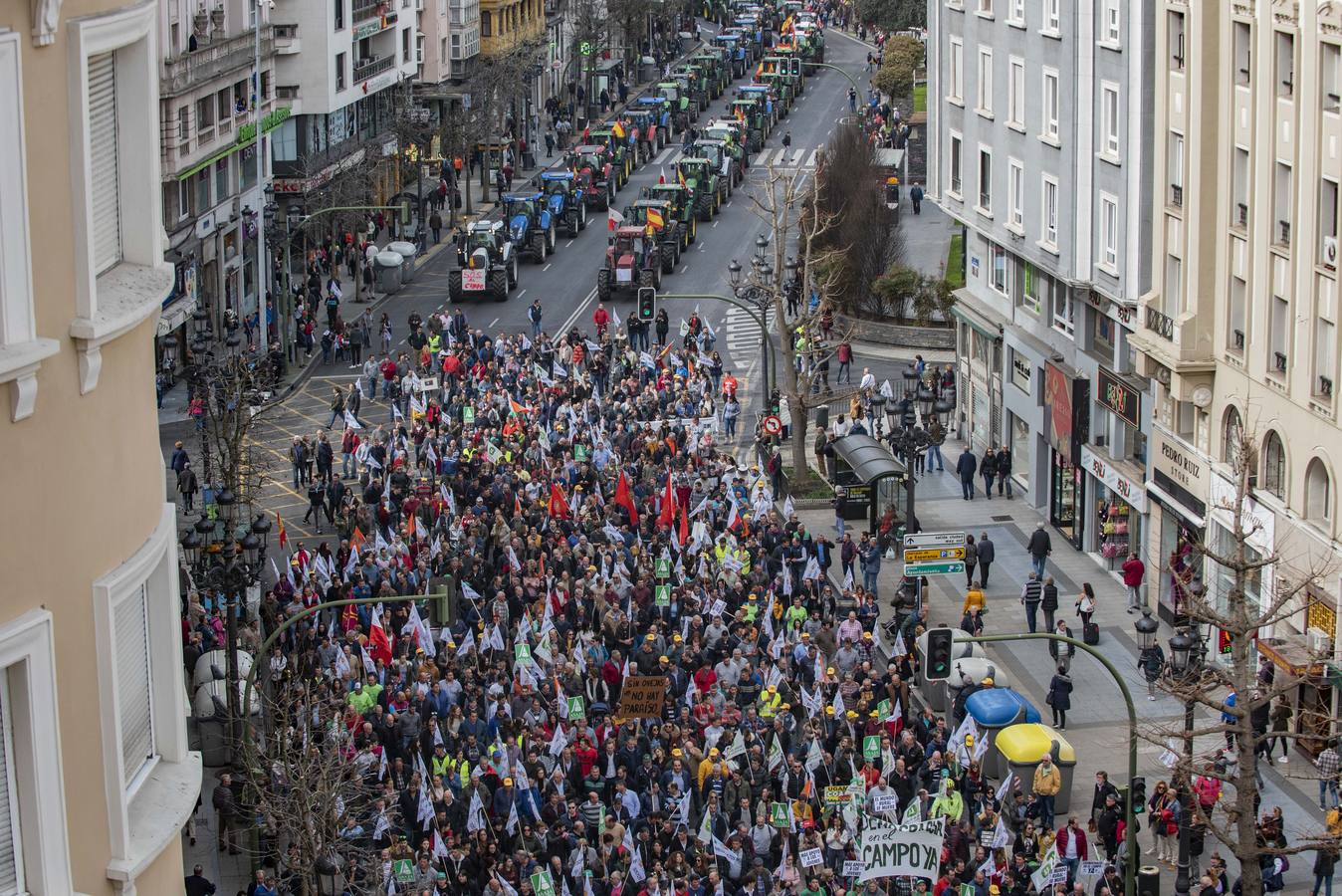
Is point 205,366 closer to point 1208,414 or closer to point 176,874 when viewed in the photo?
point 1208,414

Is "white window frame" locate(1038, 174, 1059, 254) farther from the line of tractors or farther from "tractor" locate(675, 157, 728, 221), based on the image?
"tractor" locate(675, 157, 728, 221)

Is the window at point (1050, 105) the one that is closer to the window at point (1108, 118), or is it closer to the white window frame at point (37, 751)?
the window at point (1108, 118)

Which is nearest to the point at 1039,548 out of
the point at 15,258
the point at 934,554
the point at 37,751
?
the point at 934,554

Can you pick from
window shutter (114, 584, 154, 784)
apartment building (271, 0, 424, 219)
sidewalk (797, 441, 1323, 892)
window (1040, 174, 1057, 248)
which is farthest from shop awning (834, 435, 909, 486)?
window shutter (114, 584, 154, 784)

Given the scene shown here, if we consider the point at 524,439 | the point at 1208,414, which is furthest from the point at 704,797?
the point at 524,439

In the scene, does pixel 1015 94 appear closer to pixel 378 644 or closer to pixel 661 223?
pixel 378 644

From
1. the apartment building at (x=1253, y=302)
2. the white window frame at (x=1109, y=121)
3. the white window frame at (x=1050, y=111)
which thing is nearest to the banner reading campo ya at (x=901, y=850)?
the apartment building at (x=1253, y=302)
